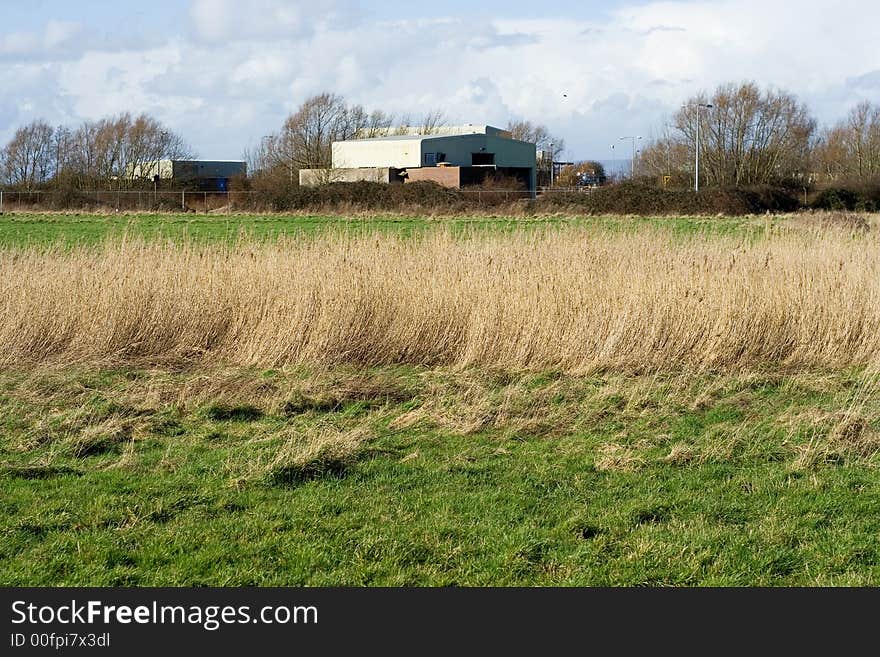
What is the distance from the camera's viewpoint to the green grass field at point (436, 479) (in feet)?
14.6

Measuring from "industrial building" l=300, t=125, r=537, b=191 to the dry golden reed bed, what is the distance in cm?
4853

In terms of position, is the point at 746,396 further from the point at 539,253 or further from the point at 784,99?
the point at 784,99

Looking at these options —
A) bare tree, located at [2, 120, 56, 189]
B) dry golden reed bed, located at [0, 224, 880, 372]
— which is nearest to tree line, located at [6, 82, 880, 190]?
bare tree, located at [2, 120, 56, 189]

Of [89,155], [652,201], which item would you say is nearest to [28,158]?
[89,155]

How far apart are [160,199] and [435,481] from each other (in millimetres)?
49922

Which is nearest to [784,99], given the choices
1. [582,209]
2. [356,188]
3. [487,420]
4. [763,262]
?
[582,209]

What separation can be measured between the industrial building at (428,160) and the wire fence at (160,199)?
777 centimetres

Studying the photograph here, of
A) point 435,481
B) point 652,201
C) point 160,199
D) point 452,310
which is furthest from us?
point 160,199

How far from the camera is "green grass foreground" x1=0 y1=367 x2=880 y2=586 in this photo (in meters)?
4.43

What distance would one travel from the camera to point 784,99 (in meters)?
58.6

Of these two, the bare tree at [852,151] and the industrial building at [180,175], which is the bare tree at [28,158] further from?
the bare tree at [852,151]

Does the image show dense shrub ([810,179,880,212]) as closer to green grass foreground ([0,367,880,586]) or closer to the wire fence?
the wire fence

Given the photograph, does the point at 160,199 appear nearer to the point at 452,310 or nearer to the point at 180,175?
the point at 180,175

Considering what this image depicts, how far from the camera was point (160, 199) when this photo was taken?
2067 inches
